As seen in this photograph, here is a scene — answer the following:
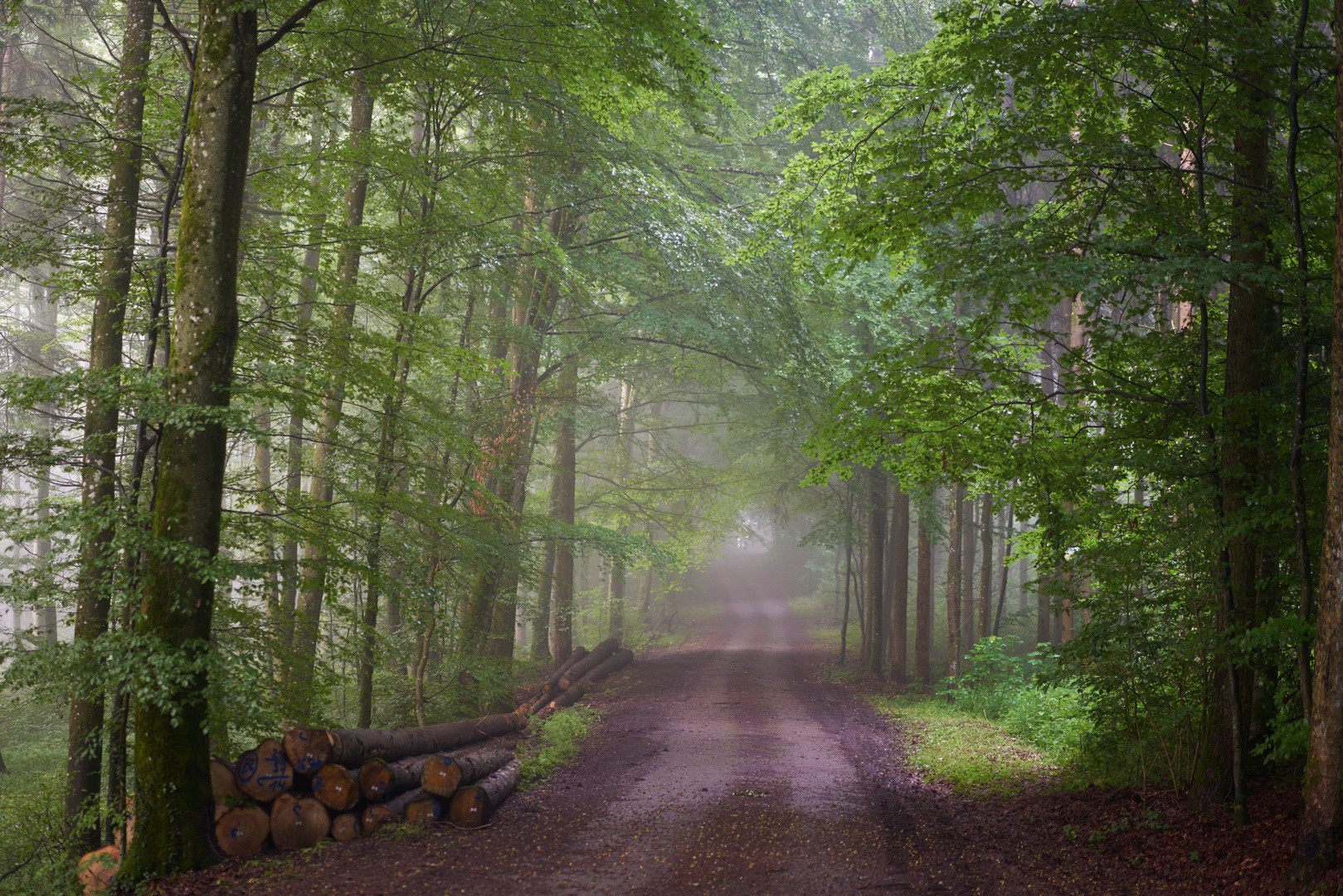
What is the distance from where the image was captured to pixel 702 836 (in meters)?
6.81

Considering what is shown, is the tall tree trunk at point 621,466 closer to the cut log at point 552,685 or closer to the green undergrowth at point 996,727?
the cut log at point 552,685

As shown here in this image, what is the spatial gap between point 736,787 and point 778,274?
28.9 feet

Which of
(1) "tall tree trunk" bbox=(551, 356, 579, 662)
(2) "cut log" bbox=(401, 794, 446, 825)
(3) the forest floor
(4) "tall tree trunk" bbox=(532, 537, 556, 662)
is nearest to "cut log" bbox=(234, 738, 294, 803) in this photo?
(3) the forest floor

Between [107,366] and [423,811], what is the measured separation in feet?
16.8

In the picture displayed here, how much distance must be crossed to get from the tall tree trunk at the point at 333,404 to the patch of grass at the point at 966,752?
22.7 feet

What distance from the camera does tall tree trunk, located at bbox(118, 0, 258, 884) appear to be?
552 centimetres

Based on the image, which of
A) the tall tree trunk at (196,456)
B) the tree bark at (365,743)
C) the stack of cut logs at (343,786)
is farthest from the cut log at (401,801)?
the tall tree trunk at (196,456)

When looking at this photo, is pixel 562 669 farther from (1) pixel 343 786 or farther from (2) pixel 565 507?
(1) pixel 343 786

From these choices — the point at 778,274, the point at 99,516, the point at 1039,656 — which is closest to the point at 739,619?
the point at 1039,656

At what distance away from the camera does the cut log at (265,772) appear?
6176 millimetres

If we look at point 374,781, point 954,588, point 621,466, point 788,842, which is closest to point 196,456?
point 374,781

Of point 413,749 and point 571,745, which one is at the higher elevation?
point 413,749

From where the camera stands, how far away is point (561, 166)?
11562 millimetres

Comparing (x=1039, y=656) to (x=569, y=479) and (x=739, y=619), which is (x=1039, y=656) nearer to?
(x=569, y=479)
